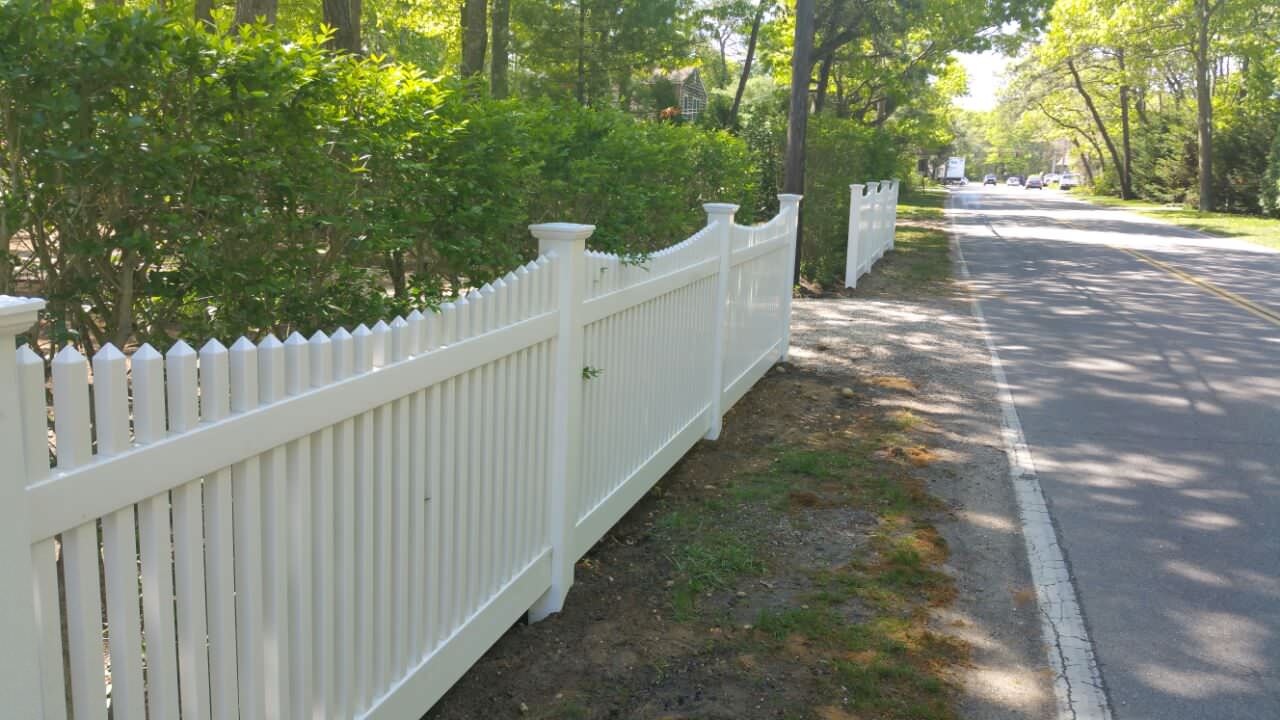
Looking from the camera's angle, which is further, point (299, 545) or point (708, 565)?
point (708, 565)

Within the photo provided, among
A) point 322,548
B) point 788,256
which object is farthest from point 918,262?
point 322,548

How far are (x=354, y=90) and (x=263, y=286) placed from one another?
869 millimetres

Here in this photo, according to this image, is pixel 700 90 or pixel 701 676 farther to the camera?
pixel 700 90

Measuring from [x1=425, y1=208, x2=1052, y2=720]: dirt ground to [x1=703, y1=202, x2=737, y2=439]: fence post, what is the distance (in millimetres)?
241

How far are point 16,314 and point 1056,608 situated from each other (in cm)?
454

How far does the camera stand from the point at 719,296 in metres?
7.62

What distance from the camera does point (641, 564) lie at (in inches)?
213

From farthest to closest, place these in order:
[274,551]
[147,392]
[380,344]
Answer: [380,344] → [274,551] → [147,392]

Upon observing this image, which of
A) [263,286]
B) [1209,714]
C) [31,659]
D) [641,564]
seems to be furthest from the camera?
[641,564]

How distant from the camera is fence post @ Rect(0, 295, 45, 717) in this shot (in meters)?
1.88

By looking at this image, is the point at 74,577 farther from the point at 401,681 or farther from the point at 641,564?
the point at 641,564

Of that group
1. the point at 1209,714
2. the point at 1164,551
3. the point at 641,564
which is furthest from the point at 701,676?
the point at 1164,551

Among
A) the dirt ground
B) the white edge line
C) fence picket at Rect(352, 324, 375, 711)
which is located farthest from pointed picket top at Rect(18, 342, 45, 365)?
the white edge line

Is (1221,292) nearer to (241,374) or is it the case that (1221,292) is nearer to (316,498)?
(316,498)
